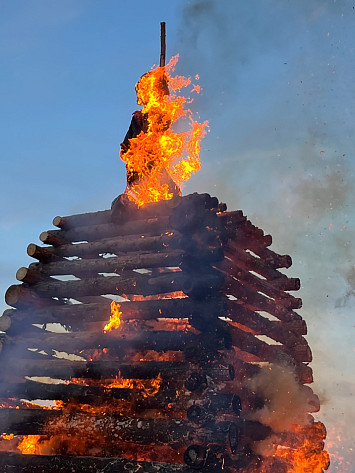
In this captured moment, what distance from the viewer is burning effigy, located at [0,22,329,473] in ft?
27.2

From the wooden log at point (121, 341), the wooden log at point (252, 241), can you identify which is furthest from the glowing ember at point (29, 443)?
the wooden log at point (252, 241)

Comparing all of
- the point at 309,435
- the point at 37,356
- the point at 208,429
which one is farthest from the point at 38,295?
the point at 309,435

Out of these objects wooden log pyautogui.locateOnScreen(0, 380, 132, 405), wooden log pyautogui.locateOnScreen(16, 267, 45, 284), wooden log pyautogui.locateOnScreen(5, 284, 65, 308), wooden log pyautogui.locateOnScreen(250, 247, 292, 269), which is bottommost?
wooden log pyautogui.locateOnScreen(0, 380, 132, 405)

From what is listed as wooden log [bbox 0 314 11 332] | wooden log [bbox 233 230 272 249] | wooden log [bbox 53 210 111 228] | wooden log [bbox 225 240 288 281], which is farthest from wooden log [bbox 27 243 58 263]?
wooden log [bbox 233 230 272 249]

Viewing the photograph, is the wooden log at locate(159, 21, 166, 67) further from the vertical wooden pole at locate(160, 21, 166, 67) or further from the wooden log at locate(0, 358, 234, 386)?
the wooden log at locate(0, 358, 234, 386)

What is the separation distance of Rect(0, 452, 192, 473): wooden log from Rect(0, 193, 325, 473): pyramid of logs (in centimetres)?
2

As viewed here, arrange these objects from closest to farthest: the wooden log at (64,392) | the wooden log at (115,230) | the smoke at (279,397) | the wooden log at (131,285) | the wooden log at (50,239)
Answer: the wooden log at (131,285)
the wooden log at (64,392)
the smoke at (279,397)
the wooden log at (115,230)
the wooden log at (50,239)

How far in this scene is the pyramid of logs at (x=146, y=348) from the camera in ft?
26.9

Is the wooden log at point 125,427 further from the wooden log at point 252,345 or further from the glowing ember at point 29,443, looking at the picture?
the wooden log at point 252,345

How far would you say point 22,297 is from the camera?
1098 cm

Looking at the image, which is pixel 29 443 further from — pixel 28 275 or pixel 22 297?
pixel 28 275

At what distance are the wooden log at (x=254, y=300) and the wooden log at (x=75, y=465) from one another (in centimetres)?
310

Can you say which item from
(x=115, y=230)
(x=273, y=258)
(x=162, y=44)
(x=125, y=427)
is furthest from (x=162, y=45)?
(x=125, y=427)

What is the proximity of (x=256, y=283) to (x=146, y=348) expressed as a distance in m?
3.49
